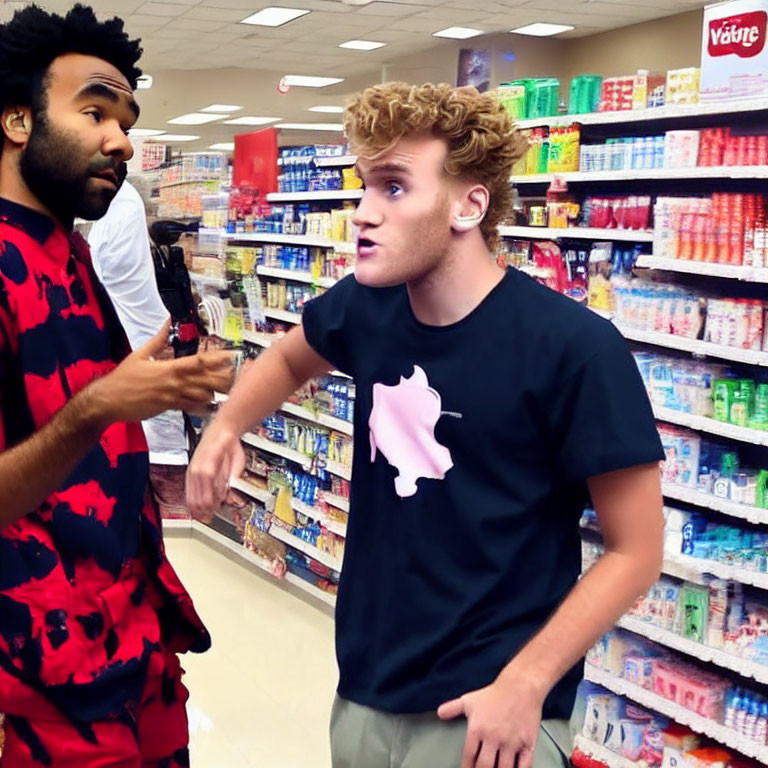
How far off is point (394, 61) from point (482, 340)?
13.0m

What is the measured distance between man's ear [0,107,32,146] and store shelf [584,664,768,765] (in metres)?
2.83

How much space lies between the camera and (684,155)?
356 centimetres

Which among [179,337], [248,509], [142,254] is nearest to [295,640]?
[248,509]

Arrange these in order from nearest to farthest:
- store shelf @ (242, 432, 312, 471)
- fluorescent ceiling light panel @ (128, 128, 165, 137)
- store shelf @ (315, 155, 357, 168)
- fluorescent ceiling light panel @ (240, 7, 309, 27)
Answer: store shelf @ (315, 155, 357, 168), store shelf @ (242, 432, 312, 471), fluorescent ceiling light panel @ (240, 7, 309, 27), fluorescent ceiling light panel @ (128, 128, 165, 137)

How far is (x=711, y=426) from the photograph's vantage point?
344 cm

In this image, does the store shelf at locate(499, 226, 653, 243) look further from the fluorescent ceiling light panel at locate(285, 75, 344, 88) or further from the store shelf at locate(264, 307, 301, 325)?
the fluorescent ceiling light panel at locate(285, 75, 344, 88)

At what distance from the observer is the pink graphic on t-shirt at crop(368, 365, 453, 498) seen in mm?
1653

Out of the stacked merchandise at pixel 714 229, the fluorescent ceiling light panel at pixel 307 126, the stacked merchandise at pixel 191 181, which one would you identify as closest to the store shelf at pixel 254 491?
the stacked merchandise at pixel 191 181

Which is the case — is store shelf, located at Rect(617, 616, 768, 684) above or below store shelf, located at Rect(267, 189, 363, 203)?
below

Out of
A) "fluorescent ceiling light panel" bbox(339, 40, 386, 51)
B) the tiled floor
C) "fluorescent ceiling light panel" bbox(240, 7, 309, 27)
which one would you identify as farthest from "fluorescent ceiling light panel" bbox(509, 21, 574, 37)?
the tiled floor

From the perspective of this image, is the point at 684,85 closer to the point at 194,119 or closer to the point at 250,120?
the point at 250,120

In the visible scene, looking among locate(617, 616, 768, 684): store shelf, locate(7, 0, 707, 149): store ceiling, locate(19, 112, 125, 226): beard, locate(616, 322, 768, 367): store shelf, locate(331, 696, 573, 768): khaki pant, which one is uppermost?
locate(7, 0, 707, 149): store ceiling

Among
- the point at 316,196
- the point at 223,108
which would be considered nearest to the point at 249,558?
the point at 316,196

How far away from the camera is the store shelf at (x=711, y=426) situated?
130 inches
